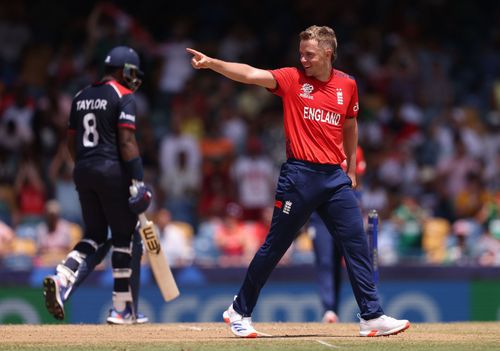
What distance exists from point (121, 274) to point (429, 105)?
11.9 m

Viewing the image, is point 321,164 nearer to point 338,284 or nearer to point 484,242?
point 338,284

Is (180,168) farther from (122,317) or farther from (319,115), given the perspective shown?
(319,115)

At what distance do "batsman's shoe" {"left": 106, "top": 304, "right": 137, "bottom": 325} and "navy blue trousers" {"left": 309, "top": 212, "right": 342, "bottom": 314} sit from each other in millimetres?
2501

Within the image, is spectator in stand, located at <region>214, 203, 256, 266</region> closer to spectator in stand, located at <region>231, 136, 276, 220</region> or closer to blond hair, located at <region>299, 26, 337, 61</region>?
spectator in stand, located at <region>231, 136, 276, 220</region>

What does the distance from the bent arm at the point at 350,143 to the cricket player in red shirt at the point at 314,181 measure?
9.6 inches

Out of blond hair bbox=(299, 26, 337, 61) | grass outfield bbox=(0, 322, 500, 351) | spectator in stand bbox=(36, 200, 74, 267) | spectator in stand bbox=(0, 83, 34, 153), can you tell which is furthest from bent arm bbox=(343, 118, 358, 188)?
spectator in stand bbox=(0, 83, 34, 153)

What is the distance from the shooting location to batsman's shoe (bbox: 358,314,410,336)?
9844 millimetres

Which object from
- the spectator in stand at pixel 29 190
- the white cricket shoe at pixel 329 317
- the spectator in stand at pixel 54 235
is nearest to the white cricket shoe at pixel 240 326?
the white cricket shoe at pixel 329 317

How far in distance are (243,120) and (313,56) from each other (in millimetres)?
10955

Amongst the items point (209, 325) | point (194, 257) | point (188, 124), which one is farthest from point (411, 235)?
point (209, 325)

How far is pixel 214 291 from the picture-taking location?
1636 centimetres

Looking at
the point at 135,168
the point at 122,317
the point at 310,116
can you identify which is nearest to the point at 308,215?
the point at 310,116

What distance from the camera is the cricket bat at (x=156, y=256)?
36.9 ft

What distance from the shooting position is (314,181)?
9.70m
